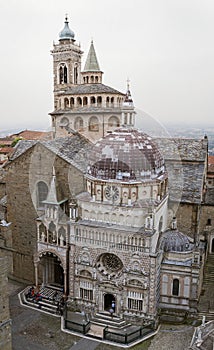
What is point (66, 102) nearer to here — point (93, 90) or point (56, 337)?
point (93, 90)

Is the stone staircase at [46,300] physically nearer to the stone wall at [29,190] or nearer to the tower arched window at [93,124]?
the stone wall at [29,190]

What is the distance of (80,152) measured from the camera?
30750mm

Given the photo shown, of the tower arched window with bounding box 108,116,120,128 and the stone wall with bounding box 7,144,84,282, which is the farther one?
the tower arched window with bounding box 108,116,120,128

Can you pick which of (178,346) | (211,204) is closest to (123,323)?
(178,346)

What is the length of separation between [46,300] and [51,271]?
9.30 ft

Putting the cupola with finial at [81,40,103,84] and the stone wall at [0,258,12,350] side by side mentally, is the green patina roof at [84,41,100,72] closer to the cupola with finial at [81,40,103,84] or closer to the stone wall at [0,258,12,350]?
the cupola with finial at [81,40,103,84]

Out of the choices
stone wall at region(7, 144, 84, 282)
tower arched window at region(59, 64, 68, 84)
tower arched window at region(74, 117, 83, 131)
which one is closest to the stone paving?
stone wall at region(7, 144, 84, 282)

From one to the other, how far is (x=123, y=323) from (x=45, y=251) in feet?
25.8

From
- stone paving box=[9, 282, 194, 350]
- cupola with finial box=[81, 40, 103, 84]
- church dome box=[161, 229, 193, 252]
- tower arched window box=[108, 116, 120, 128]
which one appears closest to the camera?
stone paving box=[9, 282, 194, 350]

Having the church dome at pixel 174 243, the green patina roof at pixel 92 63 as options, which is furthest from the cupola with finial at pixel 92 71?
the church dome at pixel 174 243

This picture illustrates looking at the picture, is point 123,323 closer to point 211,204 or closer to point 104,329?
point 104,329

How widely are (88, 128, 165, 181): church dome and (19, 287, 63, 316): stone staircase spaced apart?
10.5 meters

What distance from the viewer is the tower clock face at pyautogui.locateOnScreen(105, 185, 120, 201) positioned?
23564 mm

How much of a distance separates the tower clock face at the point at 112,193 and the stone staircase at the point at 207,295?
10.4 m
